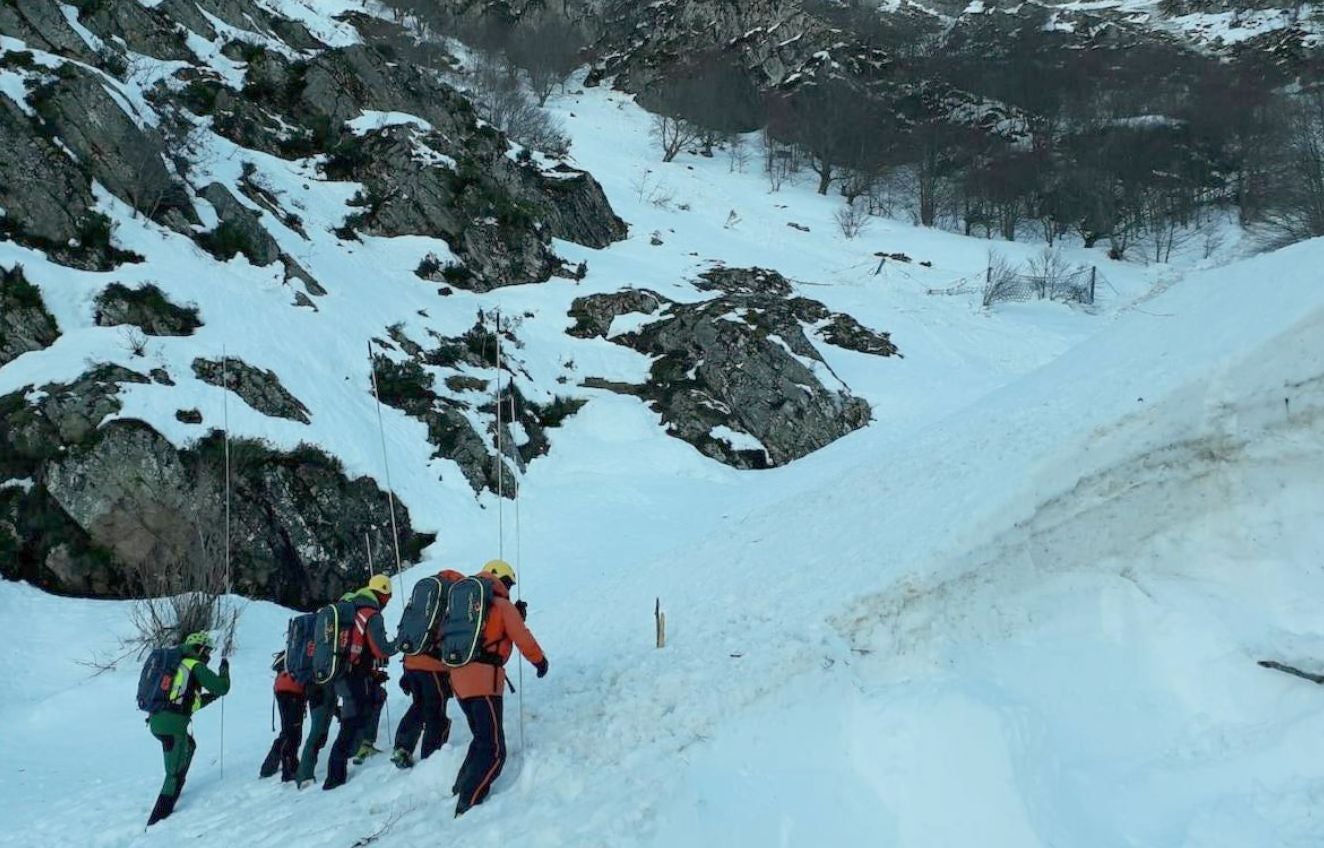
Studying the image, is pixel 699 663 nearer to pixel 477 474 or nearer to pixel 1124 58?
pixel 477 474

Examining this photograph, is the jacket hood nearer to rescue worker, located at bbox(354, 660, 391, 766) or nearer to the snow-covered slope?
rescue worker, located at bbox(354, 660, 391, 766)

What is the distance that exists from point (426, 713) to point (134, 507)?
887 cm

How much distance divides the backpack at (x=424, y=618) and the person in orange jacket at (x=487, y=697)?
527mm

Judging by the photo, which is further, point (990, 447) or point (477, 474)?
point (477, 474)

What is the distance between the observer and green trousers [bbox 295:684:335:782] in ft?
20.6

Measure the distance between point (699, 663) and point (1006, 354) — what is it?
72.3 feet

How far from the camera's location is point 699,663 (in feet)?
22.5

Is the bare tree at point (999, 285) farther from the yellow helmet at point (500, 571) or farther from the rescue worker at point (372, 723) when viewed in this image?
the rescue worker at point (372, 723)

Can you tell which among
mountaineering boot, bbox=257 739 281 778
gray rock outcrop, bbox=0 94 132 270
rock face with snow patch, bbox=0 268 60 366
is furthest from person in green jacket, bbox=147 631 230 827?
gray rock outcrop, bbox=0 94 132 270

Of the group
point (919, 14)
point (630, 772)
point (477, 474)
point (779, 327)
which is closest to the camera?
A: point (630, 772)

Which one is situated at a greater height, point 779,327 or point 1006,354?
point 779,327

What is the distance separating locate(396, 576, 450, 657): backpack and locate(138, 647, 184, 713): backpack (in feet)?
7.39

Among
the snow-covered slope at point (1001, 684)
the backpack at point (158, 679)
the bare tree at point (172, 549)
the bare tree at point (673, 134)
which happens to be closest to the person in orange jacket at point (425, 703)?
the snow-covered slope at point (1001, 684)

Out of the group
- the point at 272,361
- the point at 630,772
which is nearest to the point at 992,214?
the point at 272,361
